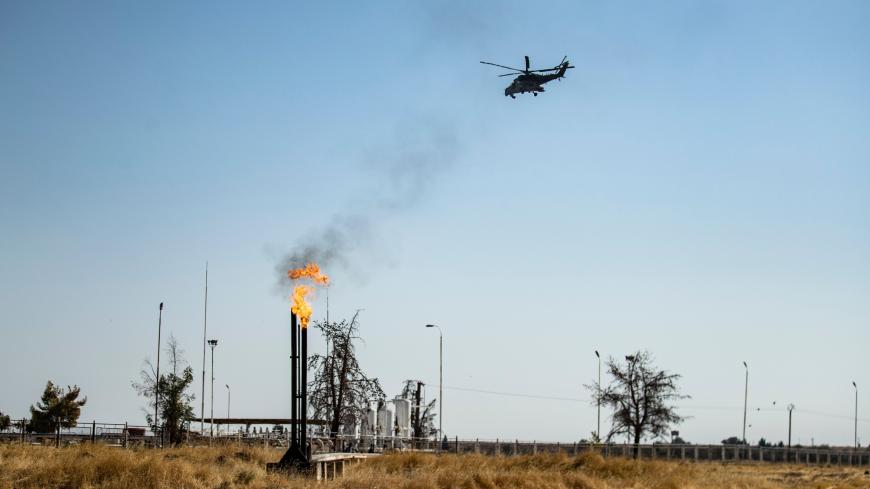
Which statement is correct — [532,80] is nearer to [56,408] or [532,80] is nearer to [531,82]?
[531,82]

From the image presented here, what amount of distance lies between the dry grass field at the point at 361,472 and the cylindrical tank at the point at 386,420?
2768 centimetres

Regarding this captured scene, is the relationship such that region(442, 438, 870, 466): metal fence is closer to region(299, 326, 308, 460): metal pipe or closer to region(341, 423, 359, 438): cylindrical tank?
region(341, 423, 359, 438): cylindrical tank

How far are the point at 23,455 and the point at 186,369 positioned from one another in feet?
132

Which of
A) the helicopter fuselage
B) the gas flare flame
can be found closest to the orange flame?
the gas flare flame

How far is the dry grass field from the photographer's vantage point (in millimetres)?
34875

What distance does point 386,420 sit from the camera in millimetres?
78312

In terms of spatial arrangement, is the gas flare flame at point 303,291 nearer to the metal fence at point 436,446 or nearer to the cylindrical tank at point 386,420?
the metal fence at point 436,446

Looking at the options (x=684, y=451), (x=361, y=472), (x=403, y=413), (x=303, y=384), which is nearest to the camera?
(x=303, y=384)

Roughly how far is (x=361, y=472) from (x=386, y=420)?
39.1 m

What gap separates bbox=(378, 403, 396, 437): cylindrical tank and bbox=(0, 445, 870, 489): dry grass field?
90.8 ft

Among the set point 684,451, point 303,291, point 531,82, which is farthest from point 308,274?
point 684,451

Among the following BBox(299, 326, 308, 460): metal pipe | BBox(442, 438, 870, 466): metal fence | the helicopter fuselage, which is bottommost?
BBox(442, 438, 870, 466): metal fence

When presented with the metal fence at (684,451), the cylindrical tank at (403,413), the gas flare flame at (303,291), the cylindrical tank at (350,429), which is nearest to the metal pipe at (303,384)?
the gas flare flame at (303,291)

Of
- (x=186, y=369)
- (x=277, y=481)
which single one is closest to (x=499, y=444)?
(x=186, y=369)
